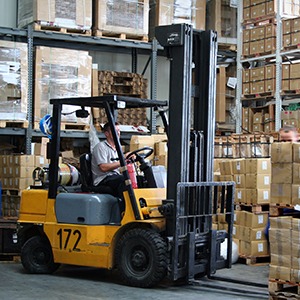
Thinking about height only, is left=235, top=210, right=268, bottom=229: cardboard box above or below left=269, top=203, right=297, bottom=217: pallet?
below

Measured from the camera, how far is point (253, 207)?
31.7 feet

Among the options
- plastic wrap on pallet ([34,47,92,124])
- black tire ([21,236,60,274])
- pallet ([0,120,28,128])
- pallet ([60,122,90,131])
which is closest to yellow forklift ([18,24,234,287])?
black tire ([21,236,60,274])

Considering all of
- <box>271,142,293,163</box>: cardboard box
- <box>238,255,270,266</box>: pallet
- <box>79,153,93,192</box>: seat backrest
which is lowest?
<box>238,255,270,266</box>: pallet

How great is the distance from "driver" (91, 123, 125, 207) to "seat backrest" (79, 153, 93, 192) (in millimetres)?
50

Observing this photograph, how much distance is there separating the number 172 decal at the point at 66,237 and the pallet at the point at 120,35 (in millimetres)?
6404

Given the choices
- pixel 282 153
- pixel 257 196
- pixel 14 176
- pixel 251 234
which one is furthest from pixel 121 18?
pixel 282 153

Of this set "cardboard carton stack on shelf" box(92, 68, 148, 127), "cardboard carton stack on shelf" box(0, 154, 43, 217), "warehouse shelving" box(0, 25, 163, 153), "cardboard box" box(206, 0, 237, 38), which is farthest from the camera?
"cardboard box" box(206, 0, 237, 38)

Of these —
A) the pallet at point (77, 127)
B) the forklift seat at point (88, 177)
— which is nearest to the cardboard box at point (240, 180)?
the forklift seat at point (88, 177)

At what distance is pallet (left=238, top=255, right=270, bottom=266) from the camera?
948 cm

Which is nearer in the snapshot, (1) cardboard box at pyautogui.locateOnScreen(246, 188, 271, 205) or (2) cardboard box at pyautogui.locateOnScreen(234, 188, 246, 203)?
(1) cardboard box at pyautogui.locateOnScreen(246, 188, 271, 205)

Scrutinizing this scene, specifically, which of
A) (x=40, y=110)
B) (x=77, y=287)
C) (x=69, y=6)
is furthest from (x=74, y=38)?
(x=77, y=287)

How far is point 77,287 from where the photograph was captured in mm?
7418

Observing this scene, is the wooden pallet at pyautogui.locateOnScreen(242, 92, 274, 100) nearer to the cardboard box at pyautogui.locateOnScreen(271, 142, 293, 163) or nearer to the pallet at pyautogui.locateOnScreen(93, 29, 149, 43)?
the pallet at pyautogui.locateOnScreen(93, 29, 149, 43)

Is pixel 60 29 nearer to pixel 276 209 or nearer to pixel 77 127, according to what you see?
pixel 77 127
